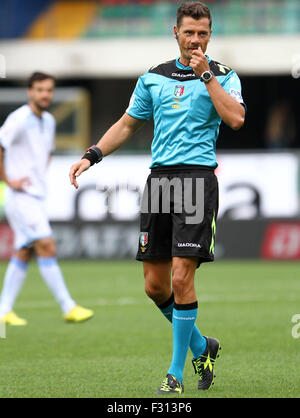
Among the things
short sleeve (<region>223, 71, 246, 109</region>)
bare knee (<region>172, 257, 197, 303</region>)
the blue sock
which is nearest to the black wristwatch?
short sleeve (<region>223, 71, 246, 109</region>)

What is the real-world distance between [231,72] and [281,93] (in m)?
23.9

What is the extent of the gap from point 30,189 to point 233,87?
13.7ft

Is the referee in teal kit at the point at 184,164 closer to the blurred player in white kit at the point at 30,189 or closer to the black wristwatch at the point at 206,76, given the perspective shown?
the black wristwatch at the point at 206,76

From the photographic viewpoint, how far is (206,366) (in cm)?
581

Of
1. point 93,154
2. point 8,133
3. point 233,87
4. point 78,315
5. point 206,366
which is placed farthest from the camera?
point 78,315

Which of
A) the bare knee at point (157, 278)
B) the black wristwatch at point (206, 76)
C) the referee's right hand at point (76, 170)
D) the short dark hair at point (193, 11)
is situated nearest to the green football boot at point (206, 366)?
the bare knee at point (157, 278)

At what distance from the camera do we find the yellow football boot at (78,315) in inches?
362

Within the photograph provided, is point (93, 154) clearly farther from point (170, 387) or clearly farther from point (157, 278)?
point (170, 387)

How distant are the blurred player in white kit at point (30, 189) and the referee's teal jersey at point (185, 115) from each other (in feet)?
11.8

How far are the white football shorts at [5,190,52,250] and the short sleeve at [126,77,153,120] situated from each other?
3.47m

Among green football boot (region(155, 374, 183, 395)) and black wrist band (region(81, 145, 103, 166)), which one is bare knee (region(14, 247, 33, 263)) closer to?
black wrist band (region(81, 145, 103, 166))

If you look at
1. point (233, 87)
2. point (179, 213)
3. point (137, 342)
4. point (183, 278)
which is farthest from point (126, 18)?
point (183, 278)

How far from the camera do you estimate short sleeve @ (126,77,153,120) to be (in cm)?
588

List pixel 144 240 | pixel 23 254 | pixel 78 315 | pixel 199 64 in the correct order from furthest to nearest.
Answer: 1. pixel 23 254
2. pixel 78 315
3. pixel 144 240
4. pixel 199 64
